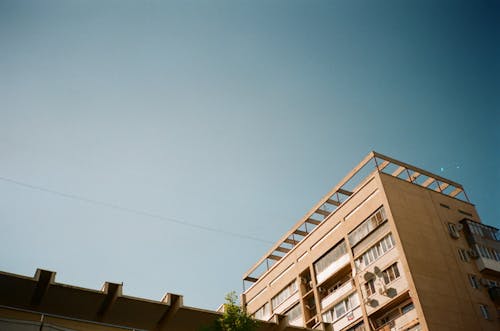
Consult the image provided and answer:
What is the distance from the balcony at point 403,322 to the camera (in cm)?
2845

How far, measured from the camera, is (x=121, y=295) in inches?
892

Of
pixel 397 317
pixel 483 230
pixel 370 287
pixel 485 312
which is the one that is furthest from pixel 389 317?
pixel 483 230

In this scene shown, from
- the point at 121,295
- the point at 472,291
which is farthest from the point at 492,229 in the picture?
the point at 121,295

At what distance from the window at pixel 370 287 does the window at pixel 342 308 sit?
152 cm

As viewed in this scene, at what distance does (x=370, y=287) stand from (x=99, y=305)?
20778mm

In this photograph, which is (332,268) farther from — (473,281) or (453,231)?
(473,281)

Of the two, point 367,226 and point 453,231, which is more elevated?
point 367,226

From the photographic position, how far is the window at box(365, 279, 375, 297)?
108 feet

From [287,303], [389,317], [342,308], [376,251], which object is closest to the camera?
[389,317]

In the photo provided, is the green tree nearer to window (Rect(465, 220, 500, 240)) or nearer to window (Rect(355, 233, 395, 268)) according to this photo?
window (Rect(355, 233, 395, 268))

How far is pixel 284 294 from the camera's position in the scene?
1804 inches

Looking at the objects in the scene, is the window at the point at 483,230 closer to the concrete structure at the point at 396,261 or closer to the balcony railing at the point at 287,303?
the concrete structure at the point at 396,261

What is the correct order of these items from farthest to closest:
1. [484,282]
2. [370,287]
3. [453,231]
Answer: [453,231] → [370,287] → [484,282]

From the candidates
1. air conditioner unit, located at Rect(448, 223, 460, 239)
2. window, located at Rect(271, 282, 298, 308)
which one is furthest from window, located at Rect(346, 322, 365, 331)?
air conditioner unit, located at Rect(448, 223, 460, 239)
